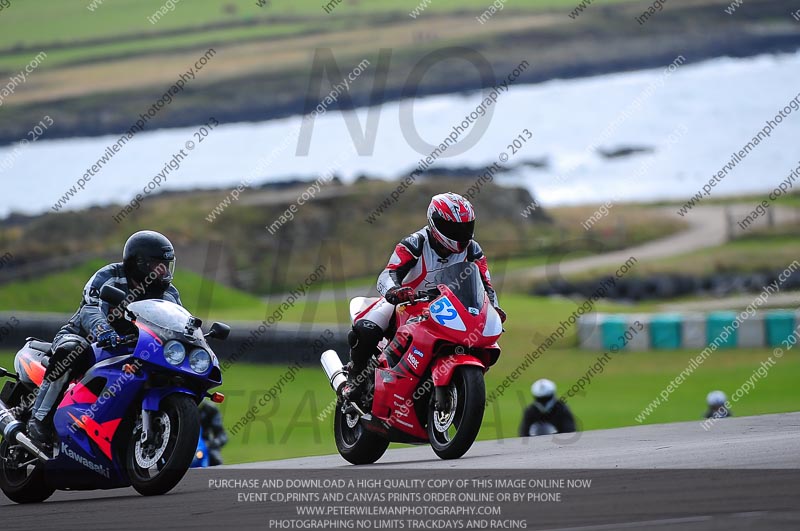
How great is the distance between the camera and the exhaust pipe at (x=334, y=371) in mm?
10859

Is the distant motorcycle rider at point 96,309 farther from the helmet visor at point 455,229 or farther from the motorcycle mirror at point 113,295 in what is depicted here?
the helmet visor at point 455,229

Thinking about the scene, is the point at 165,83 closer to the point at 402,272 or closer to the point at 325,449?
the point at 325,449

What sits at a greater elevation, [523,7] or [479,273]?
[523,7]

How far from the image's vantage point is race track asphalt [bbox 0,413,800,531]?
257 inches

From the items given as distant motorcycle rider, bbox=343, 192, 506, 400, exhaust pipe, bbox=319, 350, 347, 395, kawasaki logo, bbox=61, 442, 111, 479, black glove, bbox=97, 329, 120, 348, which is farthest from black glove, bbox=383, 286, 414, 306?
kawasaki logo, bbox=61, 442, 111, 479

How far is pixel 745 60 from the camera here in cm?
5594

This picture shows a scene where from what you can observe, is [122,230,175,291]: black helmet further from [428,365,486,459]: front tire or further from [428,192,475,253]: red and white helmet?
[428,365,486,459]: front tire

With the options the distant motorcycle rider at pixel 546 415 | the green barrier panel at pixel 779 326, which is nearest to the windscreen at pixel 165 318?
the distant motorcycle rider at pixel 546 415

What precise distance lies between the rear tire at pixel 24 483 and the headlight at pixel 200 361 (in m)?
1.53

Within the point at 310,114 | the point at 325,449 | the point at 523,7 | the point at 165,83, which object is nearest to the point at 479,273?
the point at 325,449

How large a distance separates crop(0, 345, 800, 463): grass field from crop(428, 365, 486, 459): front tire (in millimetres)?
8216

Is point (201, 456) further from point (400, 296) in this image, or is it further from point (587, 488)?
point (587, 488)

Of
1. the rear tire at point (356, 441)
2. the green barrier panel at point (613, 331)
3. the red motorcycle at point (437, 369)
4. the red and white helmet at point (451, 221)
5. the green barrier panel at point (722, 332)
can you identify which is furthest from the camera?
the green barrier panel at point (613, 331)

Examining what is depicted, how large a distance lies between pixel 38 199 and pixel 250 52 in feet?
61.5
